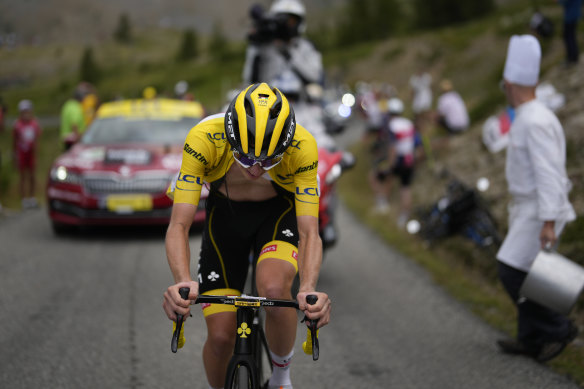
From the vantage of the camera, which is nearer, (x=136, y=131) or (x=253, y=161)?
(x=253, y=161)

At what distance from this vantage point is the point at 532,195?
5207 mm

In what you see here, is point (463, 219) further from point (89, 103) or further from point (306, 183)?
point (89, 103)

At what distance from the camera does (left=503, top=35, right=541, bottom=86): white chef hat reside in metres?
5.29

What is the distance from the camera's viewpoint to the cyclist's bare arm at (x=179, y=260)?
118 inches

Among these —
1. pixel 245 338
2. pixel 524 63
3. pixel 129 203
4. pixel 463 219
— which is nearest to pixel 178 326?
pixel 245 338

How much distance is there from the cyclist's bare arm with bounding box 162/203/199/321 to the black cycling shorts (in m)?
0.38

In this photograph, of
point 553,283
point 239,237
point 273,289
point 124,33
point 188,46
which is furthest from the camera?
point 188,46

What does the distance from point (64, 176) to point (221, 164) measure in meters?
6.93

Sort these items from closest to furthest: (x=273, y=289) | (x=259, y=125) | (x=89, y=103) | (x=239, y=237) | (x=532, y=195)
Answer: (x=259, y=125) → (x=273, y=289) → (x=239, y=237) → (x=532, y=195) → (x=89, y=103)

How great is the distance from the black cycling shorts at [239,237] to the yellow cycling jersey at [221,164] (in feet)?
0.72

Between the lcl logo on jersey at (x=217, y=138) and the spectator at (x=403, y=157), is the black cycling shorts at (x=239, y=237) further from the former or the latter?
the spectator at (x=403, y=157)

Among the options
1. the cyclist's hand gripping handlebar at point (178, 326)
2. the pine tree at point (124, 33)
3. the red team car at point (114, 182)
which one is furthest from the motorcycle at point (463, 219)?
the pine tree at point (124, 33)

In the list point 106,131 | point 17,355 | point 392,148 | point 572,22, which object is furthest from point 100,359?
point 572,22

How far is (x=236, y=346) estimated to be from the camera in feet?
10.7
